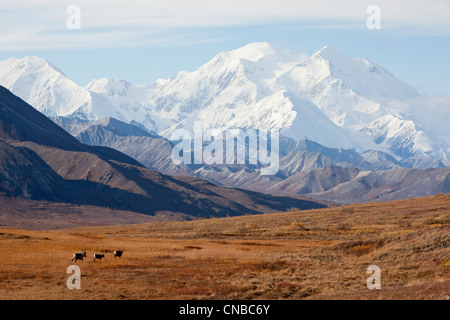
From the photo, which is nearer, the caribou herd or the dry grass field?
the dry grass field

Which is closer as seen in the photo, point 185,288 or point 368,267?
point 185,288

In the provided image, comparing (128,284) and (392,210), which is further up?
(392,210)

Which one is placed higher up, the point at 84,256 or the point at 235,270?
the point at 84,256

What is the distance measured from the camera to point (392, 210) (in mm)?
127312

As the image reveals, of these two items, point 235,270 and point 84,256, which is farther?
point 84,256

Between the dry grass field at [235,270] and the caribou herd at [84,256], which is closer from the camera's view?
the dry grass field at [235,270]

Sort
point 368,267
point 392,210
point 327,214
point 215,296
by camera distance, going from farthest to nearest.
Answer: point 327,214 → point 392,210 → point 368,267 → point 215,296
